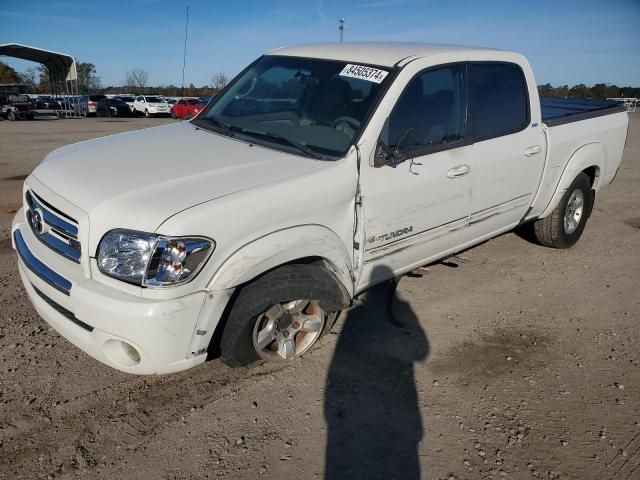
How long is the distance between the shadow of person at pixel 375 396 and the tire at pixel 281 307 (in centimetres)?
33

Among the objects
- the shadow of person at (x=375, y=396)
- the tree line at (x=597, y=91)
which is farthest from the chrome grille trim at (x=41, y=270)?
the tree line at (x=597, y=91)

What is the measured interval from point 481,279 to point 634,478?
2.38 meters

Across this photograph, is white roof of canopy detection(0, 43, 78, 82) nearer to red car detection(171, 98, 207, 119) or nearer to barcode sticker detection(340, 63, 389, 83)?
red car detection(171, 98, 207, 119)

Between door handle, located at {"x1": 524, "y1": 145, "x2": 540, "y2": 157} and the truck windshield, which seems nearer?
the truck windshield

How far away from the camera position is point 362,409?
9.35 feet

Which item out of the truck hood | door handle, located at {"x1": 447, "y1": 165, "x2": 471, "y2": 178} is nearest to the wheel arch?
the truck hood

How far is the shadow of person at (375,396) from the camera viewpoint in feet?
8.14

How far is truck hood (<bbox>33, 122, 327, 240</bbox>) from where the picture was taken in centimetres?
247

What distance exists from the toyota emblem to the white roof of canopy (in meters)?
26.7

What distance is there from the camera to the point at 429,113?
11.4 ft

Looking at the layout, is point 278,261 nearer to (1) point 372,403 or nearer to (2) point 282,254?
(2) point 282,254

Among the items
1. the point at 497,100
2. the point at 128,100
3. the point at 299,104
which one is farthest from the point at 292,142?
the point at 128,100

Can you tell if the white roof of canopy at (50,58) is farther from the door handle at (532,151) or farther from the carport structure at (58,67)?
the door handle at (532,151)

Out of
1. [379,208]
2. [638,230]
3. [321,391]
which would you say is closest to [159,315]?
[321,391]
